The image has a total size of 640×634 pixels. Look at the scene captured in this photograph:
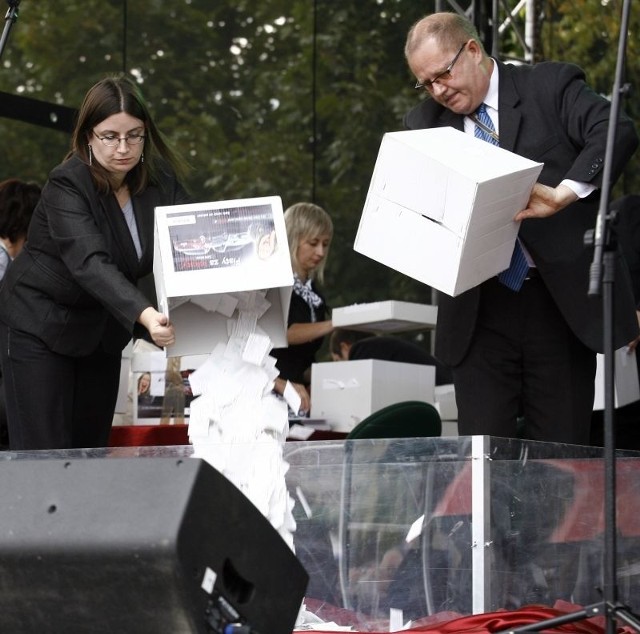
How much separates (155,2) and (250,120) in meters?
0.88

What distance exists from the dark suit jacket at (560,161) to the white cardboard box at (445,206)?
0.13 metres

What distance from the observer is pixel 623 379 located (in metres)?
4.01

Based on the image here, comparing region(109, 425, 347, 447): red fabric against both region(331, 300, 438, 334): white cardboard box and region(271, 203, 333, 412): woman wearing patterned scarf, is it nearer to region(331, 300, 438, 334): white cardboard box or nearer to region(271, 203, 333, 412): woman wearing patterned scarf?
region(271, 203, 333, 412): woman wearing patterned scarf

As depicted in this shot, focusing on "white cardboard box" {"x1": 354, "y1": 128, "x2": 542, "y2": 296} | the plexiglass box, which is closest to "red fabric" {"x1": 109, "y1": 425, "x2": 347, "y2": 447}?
the plexiglass box

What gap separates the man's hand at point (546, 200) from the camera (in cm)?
265

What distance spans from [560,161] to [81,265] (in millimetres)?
1142

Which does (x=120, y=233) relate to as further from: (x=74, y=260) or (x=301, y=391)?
(x=301, y=391)

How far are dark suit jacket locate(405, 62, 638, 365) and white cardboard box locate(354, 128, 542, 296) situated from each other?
135 millimetres

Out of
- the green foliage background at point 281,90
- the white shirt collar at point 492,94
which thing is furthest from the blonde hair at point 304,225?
the green foliage background at point 281,90

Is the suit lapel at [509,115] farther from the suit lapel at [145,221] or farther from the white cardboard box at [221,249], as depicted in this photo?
the suit lapel at [145,221]

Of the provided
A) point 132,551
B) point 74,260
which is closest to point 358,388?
point 74,260

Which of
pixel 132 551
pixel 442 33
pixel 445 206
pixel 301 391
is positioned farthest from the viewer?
pixel 301 391

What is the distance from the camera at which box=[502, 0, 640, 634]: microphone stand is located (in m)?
2.09

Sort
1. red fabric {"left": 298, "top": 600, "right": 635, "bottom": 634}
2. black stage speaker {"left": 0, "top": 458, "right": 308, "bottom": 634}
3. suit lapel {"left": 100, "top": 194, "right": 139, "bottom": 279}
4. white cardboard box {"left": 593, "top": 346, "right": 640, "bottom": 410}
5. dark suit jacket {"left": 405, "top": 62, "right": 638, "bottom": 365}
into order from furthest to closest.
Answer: white cardboard box {"left": 593, "top": 346, "right": 640, "bottom": 410}
suit lapel {"left": 100, "top": 194, "right": 139, "bottom": 279}
dark suit jacket {"left": 405, "top": 62, "right": 638, "bottom": 365}
red fabric {"left": 298, "top": 600, "right": 635, "bottom": 634}
black stage speaker {"left": 0, "top": 458, "right": 308, "bottom": 634}
